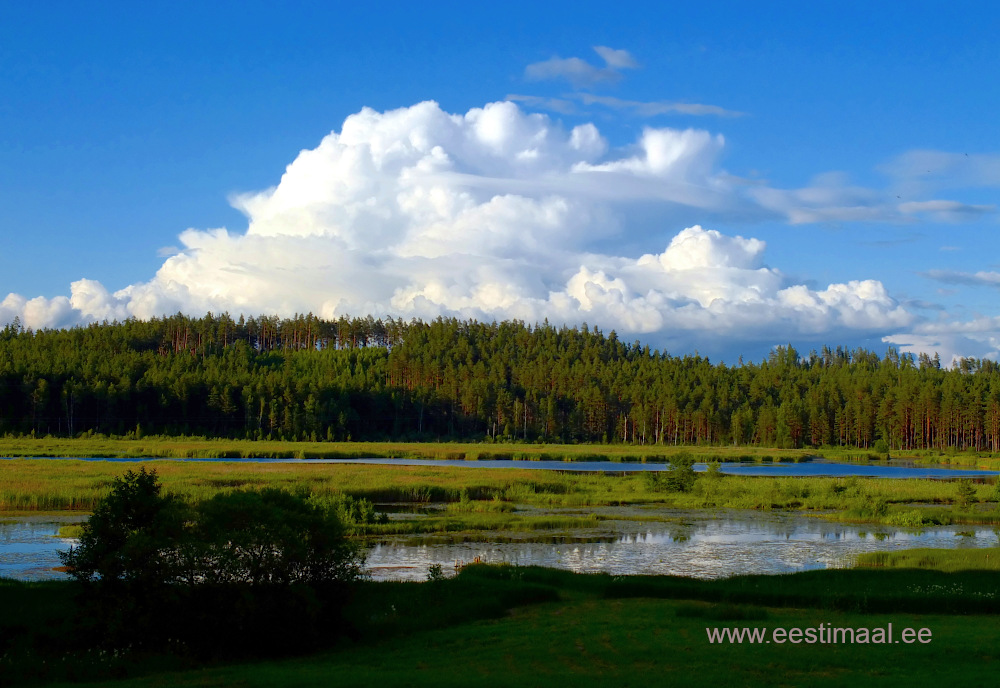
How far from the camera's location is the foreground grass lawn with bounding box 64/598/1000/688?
1566 cm

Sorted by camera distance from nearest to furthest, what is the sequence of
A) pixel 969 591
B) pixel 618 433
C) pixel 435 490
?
pixel 969 591, pixel 435 490, pixel 618 433

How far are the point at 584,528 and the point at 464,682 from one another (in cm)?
3061

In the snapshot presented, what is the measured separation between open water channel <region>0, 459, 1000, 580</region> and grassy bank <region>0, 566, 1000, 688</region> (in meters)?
5.20

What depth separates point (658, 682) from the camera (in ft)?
50.8

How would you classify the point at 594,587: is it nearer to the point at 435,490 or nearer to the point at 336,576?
the point at 336,576

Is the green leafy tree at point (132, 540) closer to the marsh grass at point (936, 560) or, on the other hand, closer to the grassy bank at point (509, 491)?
the grassy bank at point (509, 491)

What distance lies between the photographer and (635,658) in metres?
17.5

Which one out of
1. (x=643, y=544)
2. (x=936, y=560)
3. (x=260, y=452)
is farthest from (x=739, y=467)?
(x=936, y=560)

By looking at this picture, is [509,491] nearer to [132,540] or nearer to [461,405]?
[132,540]

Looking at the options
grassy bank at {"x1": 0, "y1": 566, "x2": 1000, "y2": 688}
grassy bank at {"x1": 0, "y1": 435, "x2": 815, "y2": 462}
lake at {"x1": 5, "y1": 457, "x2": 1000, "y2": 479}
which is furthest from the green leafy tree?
grassy bank at {"x1": 0, "y1": 435, "x2": 815, "y2": 462}

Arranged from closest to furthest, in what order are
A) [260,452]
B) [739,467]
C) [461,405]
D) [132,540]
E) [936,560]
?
[132,540]
[936,560]
[739,467]
[260,452]
[461,405]

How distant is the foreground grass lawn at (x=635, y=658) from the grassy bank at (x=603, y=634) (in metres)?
0.04

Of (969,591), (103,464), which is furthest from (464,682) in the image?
(103,464)

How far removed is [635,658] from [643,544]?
23354mm
